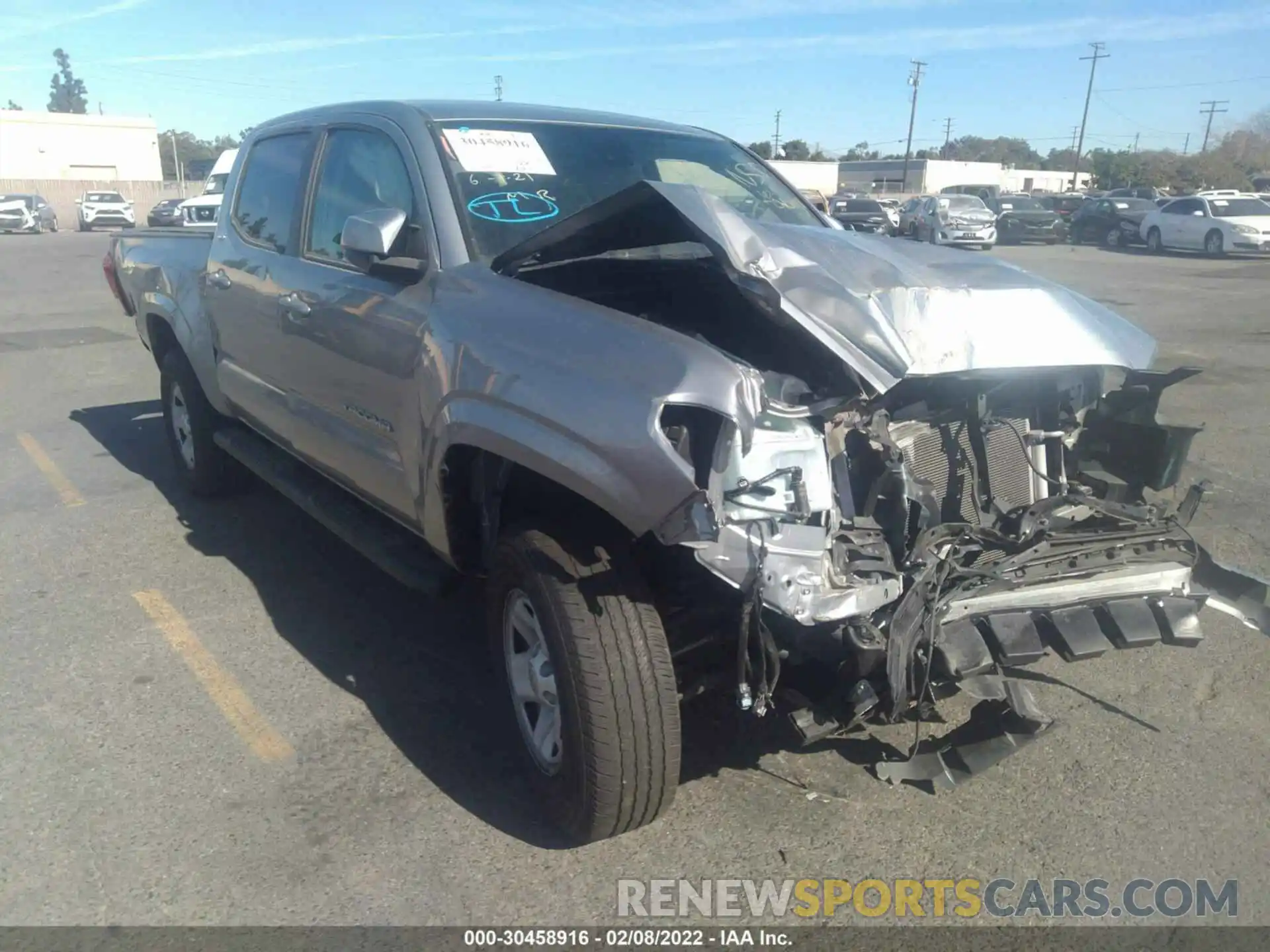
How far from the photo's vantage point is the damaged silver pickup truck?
2.54 m

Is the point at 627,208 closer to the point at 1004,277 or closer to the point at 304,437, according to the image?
the point at 1004,277

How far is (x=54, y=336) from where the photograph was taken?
40.7 feet

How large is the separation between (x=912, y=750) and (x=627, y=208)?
69.5 inches

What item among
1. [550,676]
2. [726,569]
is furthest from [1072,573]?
[550,676]

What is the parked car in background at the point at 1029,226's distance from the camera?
112ft

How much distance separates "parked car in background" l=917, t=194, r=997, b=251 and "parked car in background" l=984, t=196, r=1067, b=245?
4.17m

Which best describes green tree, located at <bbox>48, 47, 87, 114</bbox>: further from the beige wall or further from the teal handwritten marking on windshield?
the teal handwritten marking on windshield

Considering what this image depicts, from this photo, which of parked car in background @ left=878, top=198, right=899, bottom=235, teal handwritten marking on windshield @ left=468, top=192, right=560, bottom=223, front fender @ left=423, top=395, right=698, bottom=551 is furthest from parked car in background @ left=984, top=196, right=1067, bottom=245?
front fender @ left=423, top=395, right=698, bottom=551

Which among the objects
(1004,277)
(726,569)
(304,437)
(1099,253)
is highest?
(1004,277)

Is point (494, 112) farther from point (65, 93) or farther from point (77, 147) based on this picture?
point (65, 93)

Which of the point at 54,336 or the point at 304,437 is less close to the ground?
the point at 304,437

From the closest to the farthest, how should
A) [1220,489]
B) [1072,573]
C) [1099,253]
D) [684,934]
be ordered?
[684,934] → [1072,573] → [1220,489] → [1099,253]

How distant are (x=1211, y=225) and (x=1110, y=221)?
567cm

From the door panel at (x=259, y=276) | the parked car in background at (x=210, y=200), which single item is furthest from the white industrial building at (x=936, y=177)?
the door panel at (x=259, y=276)
